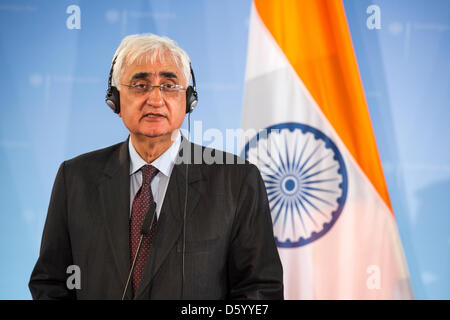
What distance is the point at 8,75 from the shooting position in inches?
73.1

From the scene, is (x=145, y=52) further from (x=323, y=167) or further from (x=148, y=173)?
(x=323, y=167)

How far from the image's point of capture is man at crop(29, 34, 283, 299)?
131 cm

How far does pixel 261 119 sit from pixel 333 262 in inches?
25.2

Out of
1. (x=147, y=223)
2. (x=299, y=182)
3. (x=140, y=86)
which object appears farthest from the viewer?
(x=299, y=182)

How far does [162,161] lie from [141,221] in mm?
204

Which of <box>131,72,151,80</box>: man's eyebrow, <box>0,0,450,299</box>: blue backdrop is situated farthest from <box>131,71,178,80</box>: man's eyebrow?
<box>0,0,450,299</box>: blue backdrop

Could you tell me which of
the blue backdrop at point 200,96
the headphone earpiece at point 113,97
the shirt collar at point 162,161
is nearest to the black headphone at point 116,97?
the headphone earpiece at point 113,97

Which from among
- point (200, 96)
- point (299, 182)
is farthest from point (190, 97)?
point (299, 182)

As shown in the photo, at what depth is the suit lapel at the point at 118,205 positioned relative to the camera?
131 centimetres

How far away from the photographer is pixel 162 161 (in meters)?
1.43

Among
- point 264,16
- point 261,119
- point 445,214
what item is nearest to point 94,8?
point 264,16

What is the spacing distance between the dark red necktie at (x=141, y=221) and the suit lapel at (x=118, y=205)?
0.02 meters

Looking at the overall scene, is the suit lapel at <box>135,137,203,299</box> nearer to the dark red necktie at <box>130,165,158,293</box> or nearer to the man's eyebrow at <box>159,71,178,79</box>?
the dark red necktie at <box>130,165,158,293</box>

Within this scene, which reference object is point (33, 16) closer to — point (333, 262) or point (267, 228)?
point (267, 228)
